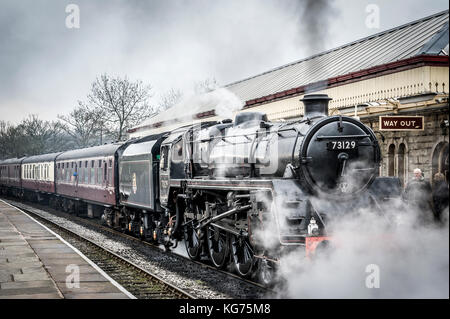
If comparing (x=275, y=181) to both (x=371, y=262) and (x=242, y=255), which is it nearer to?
(x=371, y=262)

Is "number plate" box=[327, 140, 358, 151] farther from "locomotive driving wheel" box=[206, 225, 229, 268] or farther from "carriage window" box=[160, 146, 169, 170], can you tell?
"carriage window" box=[160, 146, 169, 170]

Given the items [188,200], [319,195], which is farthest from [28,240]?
[319,195]

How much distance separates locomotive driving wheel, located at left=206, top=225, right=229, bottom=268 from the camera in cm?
1108

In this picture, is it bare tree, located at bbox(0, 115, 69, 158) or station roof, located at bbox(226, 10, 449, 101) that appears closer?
station roof, located at bbox(226, 10, 449, 101)

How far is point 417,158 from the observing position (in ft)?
47.8

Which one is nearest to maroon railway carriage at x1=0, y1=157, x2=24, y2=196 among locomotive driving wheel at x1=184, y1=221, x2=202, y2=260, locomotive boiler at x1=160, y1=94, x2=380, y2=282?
locomotive driving wheel at x1=184, y1=221, x2=202, y2=260

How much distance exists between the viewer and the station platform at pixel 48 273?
8.76m

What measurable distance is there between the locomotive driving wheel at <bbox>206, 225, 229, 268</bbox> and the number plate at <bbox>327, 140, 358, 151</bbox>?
321cm

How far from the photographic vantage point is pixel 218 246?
38.2 feet

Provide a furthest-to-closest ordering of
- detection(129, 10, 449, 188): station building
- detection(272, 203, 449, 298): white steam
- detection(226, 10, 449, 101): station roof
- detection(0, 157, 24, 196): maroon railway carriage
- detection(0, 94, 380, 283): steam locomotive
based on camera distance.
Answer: detection(0, 157, 24, 196): maroon railway carriage, detection(226, 10, 449, 101): station roof, detection(129, 10, 449, 188): station building, detection(0, 94, 380, 283): steam locomotive, detection(272, 203, 449, 298): white steam

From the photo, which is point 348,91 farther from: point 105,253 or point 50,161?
point 50,161

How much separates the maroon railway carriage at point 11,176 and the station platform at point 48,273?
27.5 m

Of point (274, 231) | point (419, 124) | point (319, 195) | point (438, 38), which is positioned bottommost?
point (274, 231)
